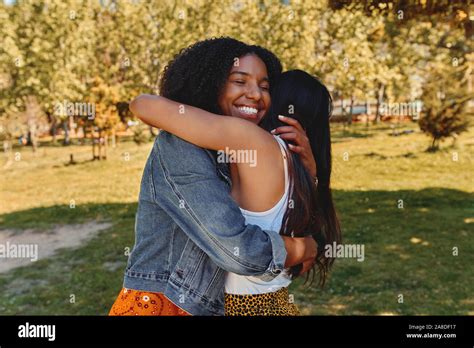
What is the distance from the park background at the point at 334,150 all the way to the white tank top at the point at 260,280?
15.5ft

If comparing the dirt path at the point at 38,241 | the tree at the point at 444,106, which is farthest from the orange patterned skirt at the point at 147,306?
the tree at the point at 444,106

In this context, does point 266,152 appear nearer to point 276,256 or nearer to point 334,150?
point 276,256

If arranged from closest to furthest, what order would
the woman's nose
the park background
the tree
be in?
1. the woman's nose
2. the park background
3. the tree

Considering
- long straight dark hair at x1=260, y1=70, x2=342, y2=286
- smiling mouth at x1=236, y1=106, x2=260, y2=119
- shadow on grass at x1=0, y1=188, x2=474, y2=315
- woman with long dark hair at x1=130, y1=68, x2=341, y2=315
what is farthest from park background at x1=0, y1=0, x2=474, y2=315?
smiling mouth at x1=236, y1=106, x2=260, y2=119

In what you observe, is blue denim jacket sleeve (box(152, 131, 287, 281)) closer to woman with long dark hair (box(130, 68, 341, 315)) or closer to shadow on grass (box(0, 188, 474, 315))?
woman with long dark hair (box(130, 68, 341, 315))

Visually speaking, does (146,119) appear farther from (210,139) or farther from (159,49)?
(159,49)

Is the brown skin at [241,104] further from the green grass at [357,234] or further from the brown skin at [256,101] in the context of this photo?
Answer: the green grass at [357,234]

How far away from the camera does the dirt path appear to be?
10.0m

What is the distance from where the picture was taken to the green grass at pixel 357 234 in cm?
732

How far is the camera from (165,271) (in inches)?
87.3

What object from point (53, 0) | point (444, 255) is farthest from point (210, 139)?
point (53, 0)

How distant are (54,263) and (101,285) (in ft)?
6.10

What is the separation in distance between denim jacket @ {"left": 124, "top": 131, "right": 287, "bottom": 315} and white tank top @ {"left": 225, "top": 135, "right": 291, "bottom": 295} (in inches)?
2.5

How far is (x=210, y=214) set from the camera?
1.98 metres
